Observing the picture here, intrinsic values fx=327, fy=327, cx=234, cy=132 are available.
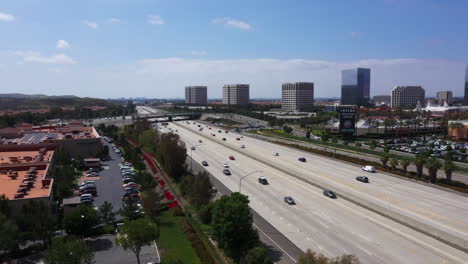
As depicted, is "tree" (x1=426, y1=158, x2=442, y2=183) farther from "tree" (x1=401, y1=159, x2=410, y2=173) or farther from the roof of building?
the roof of building

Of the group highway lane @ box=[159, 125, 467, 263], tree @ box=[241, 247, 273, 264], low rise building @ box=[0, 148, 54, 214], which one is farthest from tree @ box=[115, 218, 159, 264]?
low rise building @ box=[0, 148, 54, 214]

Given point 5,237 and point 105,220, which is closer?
point 5,237

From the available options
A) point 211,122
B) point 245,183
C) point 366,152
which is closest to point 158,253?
point 245,183

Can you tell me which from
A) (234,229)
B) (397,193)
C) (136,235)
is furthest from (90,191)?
(397,193)

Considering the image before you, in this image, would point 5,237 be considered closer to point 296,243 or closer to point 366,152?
point 296,243

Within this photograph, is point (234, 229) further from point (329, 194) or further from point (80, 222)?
point (329, 194)

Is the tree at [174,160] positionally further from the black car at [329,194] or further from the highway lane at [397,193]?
the black car at [329,194]

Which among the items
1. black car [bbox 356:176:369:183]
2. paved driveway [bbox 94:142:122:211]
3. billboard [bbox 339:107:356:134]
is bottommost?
paved driveway [bbox 94:142:122:211]
